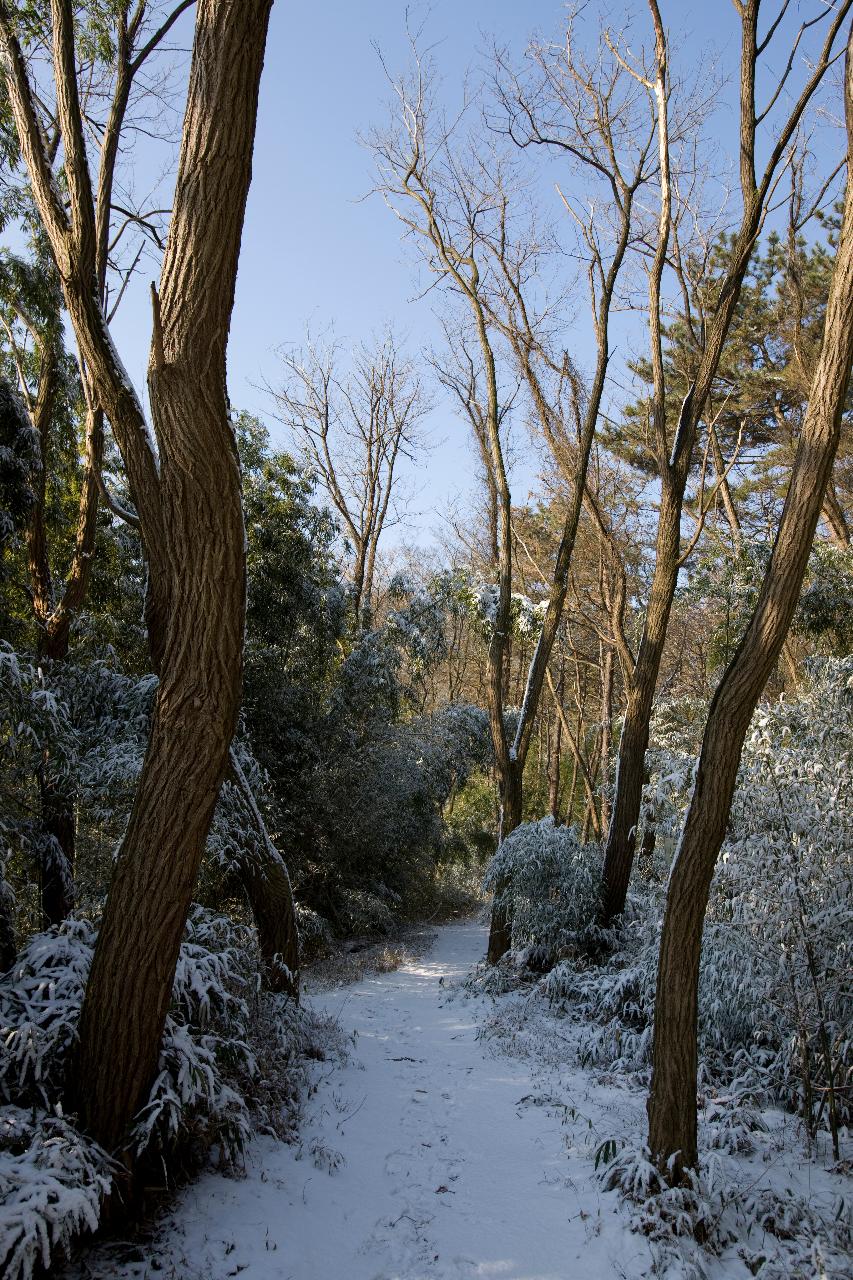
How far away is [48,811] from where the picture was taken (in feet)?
19.4

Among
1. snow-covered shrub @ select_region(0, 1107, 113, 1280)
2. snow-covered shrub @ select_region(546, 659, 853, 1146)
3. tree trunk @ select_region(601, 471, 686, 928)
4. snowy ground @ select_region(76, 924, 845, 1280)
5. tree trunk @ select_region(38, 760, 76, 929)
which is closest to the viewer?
snow-covered shrub @ select_region(0, 1107, 113, 1280)

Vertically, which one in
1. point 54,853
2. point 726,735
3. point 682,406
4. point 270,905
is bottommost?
point 270,905

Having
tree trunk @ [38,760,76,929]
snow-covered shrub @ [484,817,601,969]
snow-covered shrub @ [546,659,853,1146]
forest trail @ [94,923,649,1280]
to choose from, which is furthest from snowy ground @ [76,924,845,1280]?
tree trunk @ [38,760,76,929]

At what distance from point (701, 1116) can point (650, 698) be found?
355cm

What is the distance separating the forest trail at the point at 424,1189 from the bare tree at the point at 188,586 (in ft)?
2.41

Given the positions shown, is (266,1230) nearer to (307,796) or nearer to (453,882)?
(307,796)

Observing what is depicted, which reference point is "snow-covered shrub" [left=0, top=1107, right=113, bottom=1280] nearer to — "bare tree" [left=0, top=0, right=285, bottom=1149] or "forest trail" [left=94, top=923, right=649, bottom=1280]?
"bare tree" [left=0, top=0, right=285, bottom=1149]

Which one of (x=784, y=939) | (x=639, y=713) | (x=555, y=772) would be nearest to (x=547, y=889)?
(x=639, y=713)

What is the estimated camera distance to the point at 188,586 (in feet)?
9.54

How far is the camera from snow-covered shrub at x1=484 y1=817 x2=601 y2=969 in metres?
7.16

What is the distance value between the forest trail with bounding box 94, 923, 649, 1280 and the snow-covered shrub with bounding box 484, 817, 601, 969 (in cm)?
188

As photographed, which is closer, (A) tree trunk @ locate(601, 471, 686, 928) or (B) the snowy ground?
(B) the snowy ground

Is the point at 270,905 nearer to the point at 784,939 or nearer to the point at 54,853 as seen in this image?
the point at 54,853

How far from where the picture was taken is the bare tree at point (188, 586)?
2.81 meters
